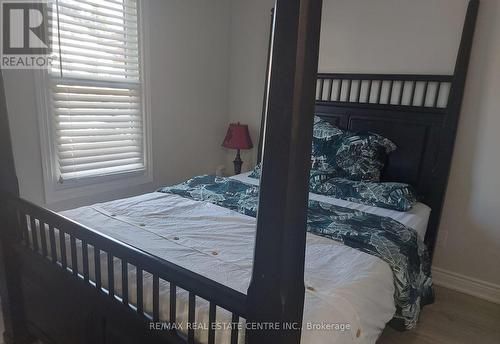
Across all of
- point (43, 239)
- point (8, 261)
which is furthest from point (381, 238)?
point (8, 261)

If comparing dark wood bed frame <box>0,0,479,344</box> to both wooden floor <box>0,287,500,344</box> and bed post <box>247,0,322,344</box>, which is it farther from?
wooden floor <box>0,287,500,344</box>

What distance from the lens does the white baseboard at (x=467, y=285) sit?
230 centimetres

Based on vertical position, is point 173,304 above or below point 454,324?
above

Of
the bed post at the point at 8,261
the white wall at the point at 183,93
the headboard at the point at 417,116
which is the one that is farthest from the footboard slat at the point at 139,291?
the headboard at the point at 417,116

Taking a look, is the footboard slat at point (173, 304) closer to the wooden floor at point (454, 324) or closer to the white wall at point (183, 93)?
the wooden floor at point (454, 324)

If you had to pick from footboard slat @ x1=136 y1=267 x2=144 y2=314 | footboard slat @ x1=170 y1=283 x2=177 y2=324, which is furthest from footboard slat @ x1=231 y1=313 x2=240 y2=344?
footboard slat @ x1=136 y1=267 x2=144 y2=314

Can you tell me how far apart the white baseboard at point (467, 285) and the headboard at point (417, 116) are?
0.26 meters

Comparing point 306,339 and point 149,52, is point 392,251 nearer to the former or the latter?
point 306,339

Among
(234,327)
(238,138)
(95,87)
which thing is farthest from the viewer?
(238,138)

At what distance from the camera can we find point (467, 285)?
2.40 m

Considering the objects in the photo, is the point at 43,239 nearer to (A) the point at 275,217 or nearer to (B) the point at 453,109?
(A) the point at 275,217

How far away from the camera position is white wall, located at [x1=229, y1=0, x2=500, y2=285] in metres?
2.16

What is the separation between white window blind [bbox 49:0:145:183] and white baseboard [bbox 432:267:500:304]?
2573 mm

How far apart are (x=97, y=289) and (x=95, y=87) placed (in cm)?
162
